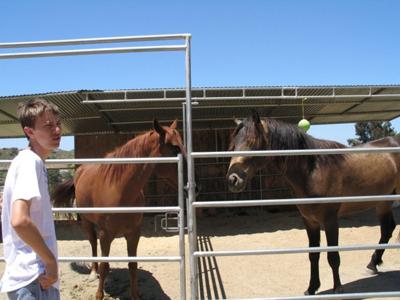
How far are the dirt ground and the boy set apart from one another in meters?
3.28

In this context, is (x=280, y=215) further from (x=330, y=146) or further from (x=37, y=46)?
(x=37, y=46)

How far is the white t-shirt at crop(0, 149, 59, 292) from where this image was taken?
1.71 metres

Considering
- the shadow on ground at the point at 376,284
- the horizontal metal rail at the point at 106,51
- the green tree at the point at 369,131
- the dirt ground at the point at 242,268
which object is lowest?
the dirt ground at the point at 242,268

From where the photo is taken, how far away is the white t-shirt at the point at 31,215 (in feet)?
5.60

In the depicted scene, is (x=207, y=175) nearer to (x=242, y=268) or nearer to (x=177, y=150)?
(x=242, y=268)

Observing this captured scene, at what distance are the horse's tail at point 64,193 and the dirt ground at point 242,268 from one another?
1083mm

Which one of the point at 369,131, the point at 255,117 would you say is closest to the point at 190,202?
the point at 255,117

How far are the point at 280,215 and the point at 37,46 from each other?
32.6ft

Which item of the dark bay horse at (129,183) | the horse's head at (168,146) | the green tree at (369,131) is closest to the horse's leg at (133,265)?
the dark bay horse at (129,183)

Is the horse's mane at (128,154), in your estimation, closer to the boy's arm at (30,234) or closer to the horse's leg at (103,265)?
the horse's leg at (103,265)

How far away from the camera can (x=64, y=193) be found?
609 cm

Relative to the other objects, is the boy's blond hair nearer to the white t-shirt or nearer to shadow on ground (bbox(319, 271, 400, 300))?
the white t-shirt

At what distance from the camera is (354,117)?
12.8 m

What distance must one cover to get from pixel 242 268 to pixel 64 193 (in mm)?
3011
